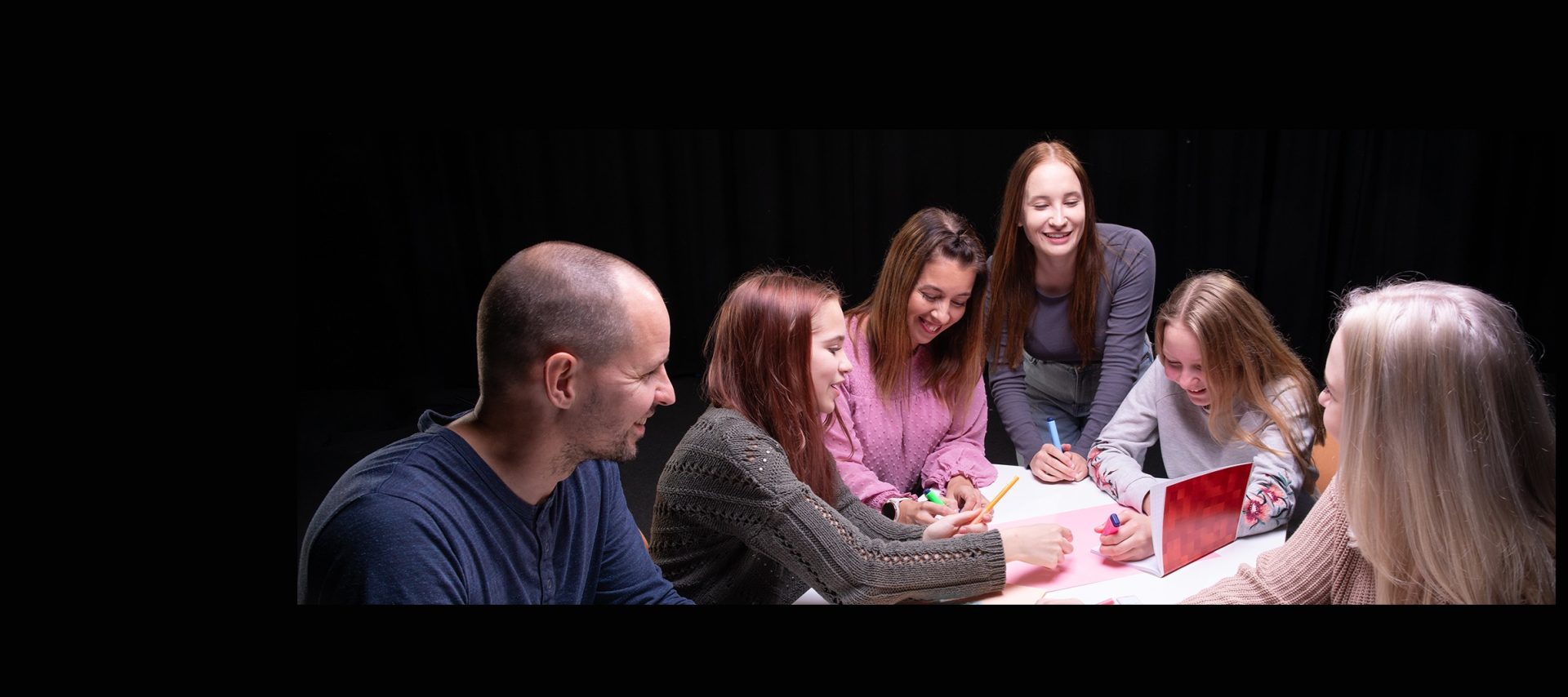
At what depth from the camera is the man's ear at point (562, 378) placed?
124 centimetres

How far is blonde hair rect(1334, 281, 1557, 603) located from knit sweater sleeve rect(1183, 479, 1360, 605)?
0.14 m

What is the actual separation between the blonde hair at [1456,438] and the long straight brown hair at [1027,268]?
1.24 meters

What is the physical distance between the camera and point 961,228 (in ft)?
7.31

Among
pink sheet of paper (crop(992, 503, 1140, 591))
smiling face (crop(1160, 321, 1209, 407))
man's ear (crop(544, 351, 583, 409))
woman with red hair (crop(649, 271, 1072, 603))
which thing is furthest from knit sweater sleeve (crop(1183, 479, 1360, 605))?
man's ear (crop(544, 351, 583, 409))

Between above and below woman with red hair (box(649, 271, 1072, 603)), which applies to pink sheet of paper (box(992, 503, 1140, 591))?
below

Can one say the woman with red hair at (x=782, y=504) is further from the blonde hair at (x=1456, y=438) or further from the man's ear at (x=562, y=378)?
the blonde hair at (x=1456, y=438)

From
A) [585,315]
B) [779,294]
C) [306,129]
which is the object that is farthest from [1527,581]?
[306,129]

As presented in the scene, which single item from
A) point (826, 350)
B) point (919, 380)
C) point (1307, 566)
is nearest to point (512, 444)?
point (826, 350)

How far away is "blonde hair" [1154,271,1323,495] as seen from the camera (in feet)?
6.68

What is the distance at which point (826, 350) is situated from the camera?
1759 mm

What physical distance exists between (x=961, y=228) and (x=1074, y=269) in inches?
18.4

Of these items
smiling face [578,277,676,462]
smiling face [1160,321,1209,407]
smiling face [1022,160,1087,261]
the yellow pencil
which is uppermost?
smiling face [1022,160,1087,261]

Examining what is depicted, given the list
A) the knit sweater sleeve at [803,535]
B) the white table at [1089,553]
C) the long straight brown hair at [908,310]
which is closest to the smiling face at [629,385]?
the knit sweater sleeve at [803,535]

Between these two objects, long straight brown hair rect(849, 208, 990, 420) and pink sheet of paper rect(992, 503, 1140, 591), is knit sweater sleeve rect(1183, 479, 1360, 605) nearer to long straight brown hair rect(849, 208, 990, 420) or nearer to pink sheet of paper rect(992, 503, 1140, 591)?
pink sheet of paper rect(992, 503, 1140, 591)
